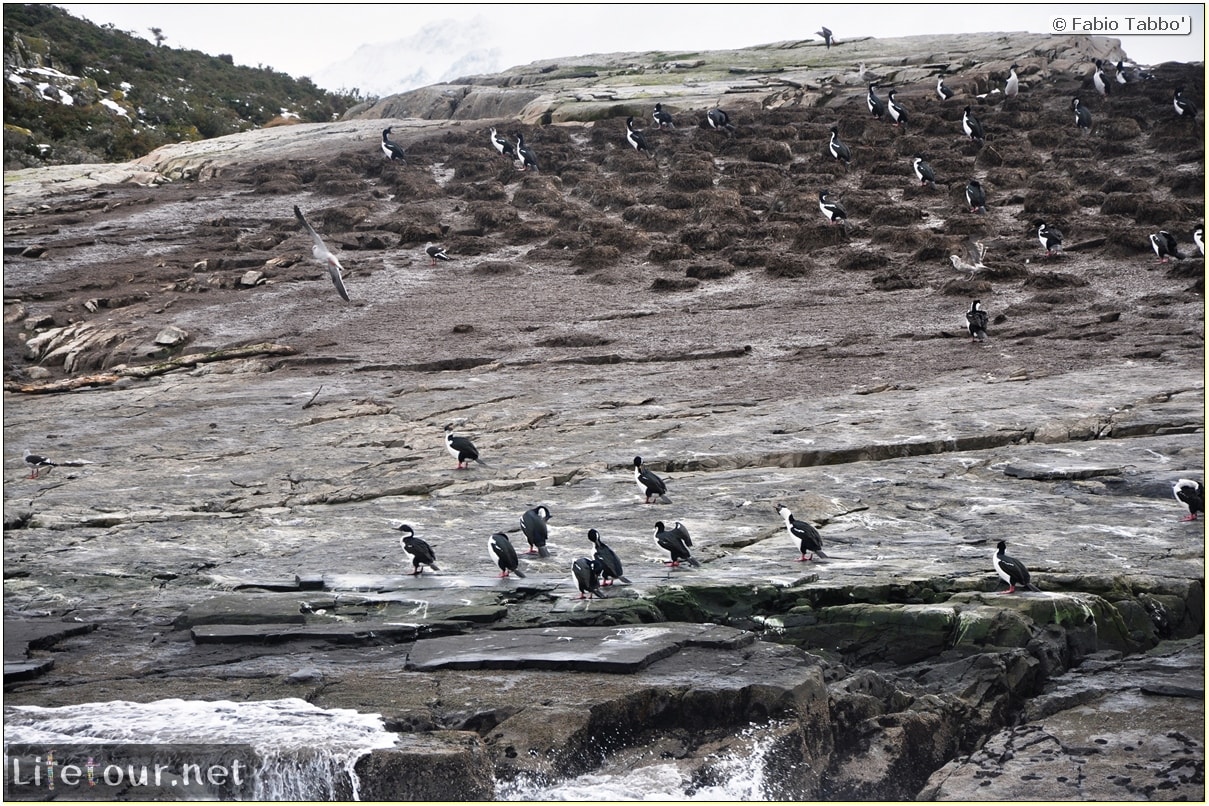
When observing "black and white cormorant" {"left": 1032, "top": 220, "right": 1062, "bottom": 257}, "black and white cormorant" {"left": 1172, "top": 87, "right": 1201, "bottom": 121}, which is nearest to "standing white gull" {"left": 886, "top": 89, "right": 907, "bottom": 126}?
"black and white cormorant" {"left": 1172, "top": 87, "right": 1201, "bottom": 121}

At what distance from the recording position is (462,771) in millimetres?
7656

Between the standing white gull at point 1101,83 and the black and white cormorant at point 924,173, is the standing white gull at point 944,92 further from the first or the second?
the black and white cormorant at point 924,173

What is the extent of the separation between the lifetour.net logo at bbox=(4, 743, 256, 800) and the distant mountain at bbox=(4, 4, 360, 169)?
2018 inches

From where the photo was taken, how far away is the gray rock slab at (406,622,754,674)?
29.6 feet

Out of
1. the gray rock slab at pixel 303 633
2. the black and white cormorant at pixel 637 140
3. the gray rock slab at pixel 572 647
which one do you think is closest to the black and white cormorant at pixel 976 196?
the black and white cormorant at pixel 637 140

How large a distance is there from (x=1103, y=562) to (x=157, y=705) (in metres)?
8.48

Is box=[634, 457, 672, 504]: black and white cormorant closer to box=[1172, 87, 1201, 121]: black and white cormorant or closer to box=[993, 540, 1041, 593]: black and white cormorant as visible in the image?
box=[993, 540, 1041, 593]: black and white cormorant

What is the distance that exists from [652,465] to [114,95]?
→ 64099mm

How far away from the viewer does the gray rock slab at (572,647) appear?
9.02 meters

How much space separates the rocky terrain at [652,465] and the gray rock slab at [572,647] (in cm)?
4

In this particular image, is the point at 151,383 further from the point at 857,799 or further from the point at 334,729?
the point at 857,799

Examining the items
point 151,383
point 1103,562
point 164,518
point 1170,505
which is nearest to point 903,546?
point 1103,562

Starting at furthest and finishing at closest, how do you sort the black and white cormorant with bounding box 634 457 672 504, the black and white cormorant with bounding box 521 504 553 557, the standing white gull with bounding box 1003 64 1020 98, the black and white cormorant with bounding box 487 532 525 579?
the standing white gull with bounding box 1003 64 1020 98, the black and white cormorant with bounding box 634 457 672 504, the black and white cormorant with bounding box 521 504 553 557, the black and white cormorant with bounding box 487 532 525 579

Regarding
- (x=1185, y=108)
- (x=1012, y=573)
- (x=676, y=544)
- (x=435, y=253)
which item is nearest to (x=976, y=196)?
(x=1185, y=108)
